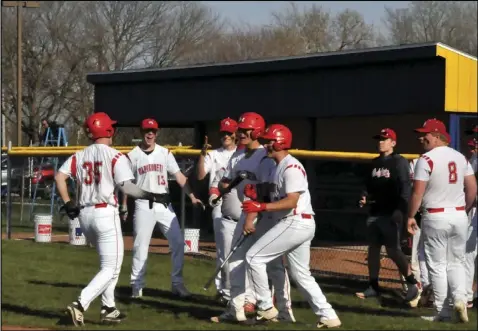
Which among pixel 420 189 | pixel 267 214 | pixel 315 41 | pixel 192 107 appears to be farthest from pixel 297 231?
pixel 315 41

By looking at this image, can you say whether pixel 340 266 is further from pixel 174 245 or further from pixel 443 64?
pixel 443 64

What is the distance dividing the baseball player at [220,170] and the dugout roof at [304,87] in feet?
29.0

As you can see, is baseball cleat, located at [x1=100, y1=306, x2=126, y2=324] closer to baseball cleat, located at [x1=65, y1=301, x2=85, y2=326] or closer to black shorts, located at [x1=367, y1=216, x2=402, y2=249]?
baseball cleat, located at [x1=65, y1=301, x2=85, y2=326]

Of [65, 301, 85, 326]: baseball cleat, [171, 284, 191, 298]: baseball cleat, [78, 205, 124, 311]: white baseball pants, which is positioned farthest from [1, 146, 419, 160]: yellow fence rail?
[65, 301, 85, 326]: baseball cleat

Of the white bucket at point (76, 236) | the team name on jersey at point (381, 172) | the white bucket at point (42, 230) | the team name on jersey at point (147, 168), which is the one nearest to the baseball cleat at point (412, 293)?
the team name on jersey at point (381, 172)

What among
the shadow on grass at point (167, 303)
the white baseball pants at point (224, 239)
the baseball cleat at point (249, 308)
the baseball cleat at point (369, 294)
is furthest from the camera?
the baseball cleat at point (369, 294)

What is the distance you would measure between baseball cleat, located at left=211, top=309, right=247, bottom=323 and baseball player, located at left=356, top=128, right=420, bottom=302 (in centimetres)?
240

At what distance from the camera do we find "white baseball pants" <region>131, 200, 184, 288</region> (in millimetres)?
10805

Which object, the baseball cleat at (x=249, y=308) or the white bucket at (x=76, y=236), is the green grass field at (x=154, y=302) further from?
the white bucket at (x=76, y=236)

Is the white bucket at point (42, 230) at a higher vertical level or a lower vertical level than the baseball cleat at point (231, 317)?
higher

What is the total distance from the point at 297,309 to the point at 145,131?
2655mm

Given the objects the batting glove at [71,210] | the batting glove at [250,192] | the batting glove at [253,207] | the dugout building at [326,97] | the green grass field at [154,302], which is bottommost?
the green grass field at [154,302]

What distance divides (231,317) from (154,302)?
1.68 metres

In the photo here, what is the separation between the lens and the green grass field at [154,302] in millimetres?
9023
